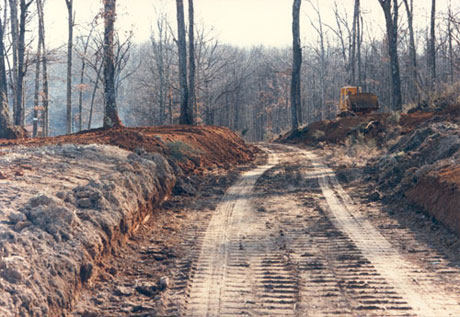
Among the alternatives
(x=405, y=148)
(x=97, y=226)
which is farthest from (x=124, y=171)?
(x=405, y=148)

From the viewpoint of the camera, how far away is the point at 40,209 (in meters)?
5.00

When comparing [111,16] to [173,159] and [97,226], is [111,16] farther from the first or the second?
[97,226]

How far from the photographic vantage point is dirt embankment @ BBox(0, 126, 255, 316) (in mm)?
4023

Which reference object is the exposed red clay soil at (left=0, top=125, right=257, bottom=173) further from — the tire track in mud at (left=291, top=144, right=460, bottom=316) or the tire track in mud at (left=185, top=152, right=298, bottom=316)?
the tire track in mud at (left=291, top=144, right=460, bottom=316)

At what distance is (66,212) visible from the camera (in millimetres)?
5211

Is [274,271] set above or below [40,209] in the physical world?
below

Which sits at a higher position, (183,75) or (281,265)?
(183,75)

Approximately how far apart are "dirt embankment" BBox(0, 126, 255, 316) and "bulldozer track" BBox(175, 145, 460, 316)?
1.10 metres

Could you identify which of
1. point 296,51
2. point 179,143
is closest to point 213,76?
point 296,51

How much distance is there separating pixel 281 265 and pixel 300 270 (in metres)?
0.29

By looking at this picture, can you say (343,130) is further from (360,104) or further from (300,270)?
(300,270)

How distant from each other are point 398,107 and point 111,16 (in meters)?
16.5

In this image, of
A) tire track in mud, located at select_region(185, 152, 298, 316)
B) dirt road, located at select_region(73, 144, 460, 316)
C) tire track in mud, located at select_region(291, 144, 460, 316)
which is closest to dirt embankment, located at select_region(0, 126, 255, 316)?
dirt road, located at select_region(73, 144, 460, 316)

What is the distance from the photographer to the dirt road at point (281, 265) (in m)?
4.45
